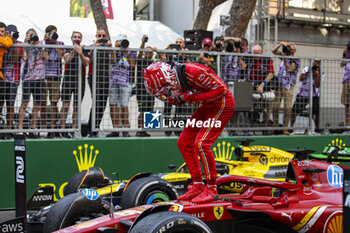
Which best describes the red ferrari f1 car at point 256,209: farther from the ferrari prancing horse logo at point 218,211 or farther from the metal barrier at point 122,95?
the metal barrier at point 122,95

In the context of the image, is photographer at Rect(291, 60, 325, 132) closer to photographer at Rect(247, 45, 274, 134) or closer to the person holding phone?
photographer at Rect(247, 45, 274, 134)

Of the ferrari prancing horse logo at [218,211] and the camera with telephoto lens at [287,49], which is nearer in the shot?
the ferrari prancing horse logo at [218,211]

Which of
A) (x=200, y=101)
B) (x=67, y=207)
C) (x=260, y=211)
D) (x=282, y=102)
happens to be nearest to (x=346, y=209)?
(x=260, y=211)

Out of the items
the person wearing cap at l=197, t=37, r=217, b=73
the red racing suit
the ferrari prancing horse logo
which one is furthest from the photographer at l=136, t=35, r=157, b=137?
the ferrari prancing horse logo

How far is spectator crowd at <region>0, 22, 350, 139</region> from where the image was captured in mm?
8297

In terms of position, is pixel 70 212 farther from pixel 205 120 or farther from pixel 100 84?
pixel 100 84

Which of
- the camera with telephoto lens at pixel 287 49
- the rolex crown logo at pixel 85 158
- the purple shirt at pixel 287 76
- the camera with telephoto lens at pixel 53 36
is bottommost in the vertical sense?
the rolex crown logo at pixel 85 158

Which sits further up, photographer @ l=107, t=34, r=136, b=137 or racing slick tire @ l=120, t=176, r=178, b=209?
photographer @ l=107, t=34, r=136, b=137

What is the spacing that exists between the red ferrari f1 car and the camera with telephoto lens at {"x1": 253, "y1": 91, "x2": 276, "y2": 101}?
404cm

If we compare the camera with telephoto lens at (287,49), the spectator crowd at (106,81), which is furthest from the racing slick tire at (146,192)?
the camera with telephoto lens at (287,49)

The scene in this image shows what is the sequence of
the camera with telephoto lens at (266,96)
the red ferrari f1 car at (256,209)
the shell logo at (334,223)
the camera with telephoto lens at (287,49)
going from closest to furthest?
the red ferrari f1 car at (256,209) → the shell logo at (334,223) → the camera with telephoto lens at (266,96) → the camera with telephoto lens at (287,49)

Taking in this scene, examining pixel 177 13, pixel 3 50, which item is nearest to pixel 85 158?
pixel 3 50

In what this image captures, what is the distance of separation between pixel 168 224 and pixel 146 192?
178 centimetres

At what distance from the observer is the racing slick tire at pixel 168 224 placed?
13.2ft
